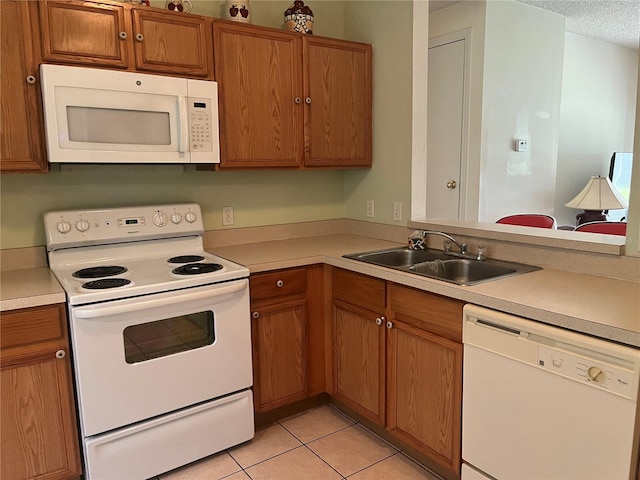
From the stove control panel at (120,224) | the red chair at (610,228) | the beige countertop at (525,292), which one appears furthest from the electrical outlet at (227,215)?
the red chair at (610,228)

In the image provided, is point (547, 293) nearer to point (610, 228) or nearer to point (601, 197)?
point (610, 228)

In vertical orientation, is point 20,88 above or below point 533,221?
above

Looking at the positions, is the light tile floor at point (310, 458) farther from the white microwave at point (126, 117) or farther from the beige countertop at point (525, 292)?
the white microwave at point (126, 117)

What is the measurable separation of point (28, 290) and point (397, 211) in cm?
187

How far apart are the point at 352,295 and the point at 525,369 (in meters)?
0.95

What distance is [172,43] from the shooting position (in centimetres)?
215

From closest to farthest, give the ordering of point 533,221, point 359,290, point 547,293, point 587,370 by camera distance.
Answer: point 587,370, point 547,293, point 359,290, point 533,221

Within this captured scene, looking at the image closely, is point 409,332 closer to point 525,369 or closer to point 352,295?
point 352,295

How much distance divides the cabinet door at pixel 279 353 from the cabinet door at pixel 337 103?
873mm

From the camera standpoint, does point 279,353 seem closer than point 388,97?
Yes

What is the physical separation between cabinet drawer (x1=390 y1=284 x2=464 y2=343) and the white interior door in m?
2.01

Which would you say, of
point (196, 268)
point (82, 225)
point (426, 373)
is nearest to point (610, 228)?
point (426, 373)

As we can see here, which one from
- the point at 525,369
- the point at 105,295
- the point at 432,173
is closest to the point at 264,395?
the point at 105,295

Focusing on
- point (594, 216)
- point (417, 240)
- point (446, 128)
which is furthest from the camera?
point (594, 216)
